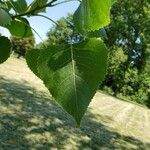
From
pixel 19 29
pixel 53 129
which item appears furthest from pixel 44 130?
pixel 19 29

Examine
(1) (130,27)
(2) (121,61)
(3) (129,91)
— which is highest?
(1) (130,27)

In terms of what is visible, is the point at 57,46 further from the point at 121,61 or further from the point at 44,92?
the point at 121,61

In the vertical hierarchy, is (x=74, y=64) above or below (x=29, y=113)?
above

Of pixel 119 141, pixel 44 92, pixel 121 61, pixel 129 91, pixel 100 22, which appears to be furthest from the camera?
pixel 129 91

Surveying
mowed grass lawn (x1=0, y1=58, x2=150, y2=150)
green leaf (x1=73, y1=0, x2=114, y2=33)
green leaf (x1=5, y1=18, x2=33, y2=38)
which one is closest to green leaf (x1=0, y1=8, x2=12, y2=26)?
green leaf (x1=73, y1=0, x2=114, y2=33)

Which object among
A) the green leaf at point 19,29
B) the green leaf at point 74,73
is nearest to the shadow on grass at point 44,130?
the green leaf at point 19,29

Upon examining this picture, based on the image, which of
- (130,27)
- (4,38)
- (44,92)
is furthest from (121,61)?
(4,38)

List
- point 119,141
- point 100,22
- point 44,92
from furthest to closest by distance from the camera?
point 44,92 → point 119,141 → point 100,22
